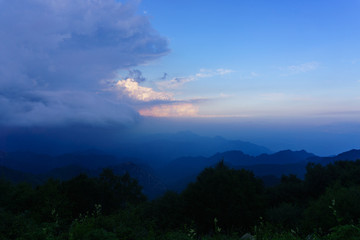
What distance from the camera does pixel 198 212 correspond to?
22.2 m

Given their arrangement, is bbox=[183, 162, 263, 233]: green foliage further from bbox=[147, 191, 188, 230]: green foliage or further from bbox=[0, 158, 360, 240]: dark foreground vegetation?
bbox=[147, 191, 188, 230]: green foliage

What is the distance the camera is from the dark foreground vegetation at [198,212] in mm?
7645

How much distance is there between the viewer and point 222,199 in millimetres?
23297

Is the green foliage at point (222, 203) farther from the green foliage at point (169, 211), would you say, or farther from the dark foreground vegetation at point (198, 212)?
the green foliage at point (169, 211)

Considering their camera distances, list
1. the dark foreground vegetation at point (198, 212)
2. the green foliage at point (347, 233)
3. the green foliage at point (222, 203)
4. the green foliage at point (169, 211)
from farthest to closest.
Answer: the green foliage at point (222, 203) < the green foliage at point (169, 211) < the dark foreground vegetation at point (198, 212) < the green foliage at point (347, 233)

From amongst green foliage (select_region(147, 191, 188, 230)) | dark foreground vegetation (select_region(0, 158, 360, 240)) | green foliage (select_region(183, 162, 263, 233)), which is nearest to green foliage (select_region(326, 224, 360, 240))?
dark foreground vegetation (select_region(0, 158, 360, 240))

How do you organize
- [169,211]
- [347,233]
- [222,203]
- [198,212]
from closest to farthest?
[347,233] < [169,211] < [198,212] < [222,203]

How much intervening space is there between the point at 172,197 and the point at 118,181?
3956 cm

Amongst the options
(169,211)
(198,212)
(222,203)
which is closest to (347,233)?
(169,211)

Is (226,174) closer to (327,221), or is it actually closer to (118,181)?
(327,221)

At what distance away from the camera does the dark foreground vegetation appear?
764cm

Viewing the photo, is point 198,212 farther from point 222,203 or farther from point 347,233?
point 347,233

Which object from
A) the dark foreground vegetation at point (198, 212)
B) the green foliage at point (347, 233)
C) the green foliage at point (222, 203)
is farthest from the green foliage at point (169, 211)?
the green foliage at point (347, 233)

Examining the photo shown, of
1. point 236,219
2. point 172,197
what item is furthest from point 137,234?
point 236,219
